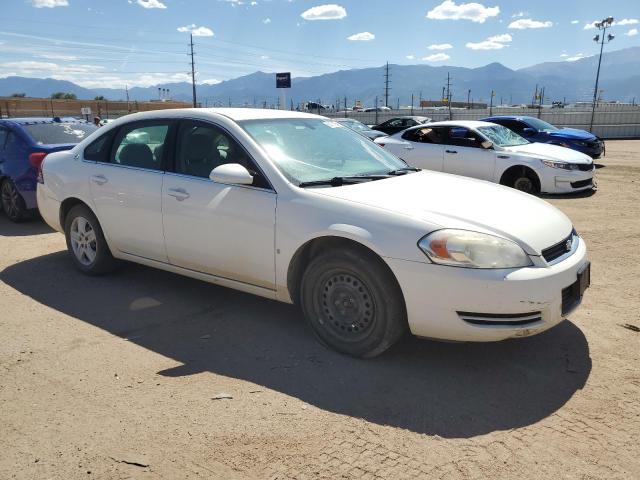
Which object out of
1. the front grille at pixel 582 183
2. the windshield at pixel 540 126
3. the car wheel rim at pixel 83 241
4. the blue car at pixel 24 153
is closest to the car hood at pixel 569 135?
the windshield at pixel 540 126

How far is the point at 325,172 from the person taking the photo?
396 cm

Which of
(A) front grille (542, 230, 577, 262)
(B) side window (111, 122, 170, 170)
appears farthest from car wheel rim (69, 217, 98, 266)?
(A) front grille (542, 230, 577, 262)

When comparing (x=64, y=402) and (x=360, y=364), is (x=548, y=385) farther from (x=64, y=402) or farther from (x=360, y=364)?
(x=64, y=402)

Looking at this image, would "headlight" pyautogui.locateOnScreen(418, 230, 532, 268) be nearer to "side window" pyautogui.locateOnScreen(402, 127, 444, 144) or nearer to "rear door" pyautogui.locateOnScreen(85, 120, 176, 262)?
"rear door" pyautogui.locateOnScreen(85, 120, 176, 262)

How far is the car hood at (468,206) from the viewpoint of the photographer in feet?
10.6

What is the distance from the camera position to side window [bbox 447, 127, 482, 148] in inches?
405

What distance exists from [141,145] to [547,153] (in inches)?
316

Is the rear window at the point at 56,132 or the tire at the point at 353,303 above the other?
the rear window at the point at 56,132

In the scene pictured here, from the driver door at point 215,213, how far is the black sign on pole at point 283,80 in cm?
2122

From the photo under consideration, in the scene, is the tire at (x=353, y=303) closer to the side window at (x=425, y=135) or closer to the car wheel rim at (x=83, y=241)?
the car wheel rim at (x=83, y=241)

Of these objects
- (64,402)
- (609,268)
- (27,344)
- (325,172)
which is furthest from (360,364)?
(609,268)

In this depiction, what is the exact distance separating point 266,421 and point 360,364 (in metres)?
0.81

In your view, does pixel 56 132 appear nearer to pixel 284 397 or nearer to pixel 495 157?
pixel 284 397

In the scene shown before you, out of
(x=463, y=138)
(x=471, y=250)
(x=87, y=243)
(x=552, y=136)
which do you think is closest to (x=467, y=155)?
(x=463, y=138)
